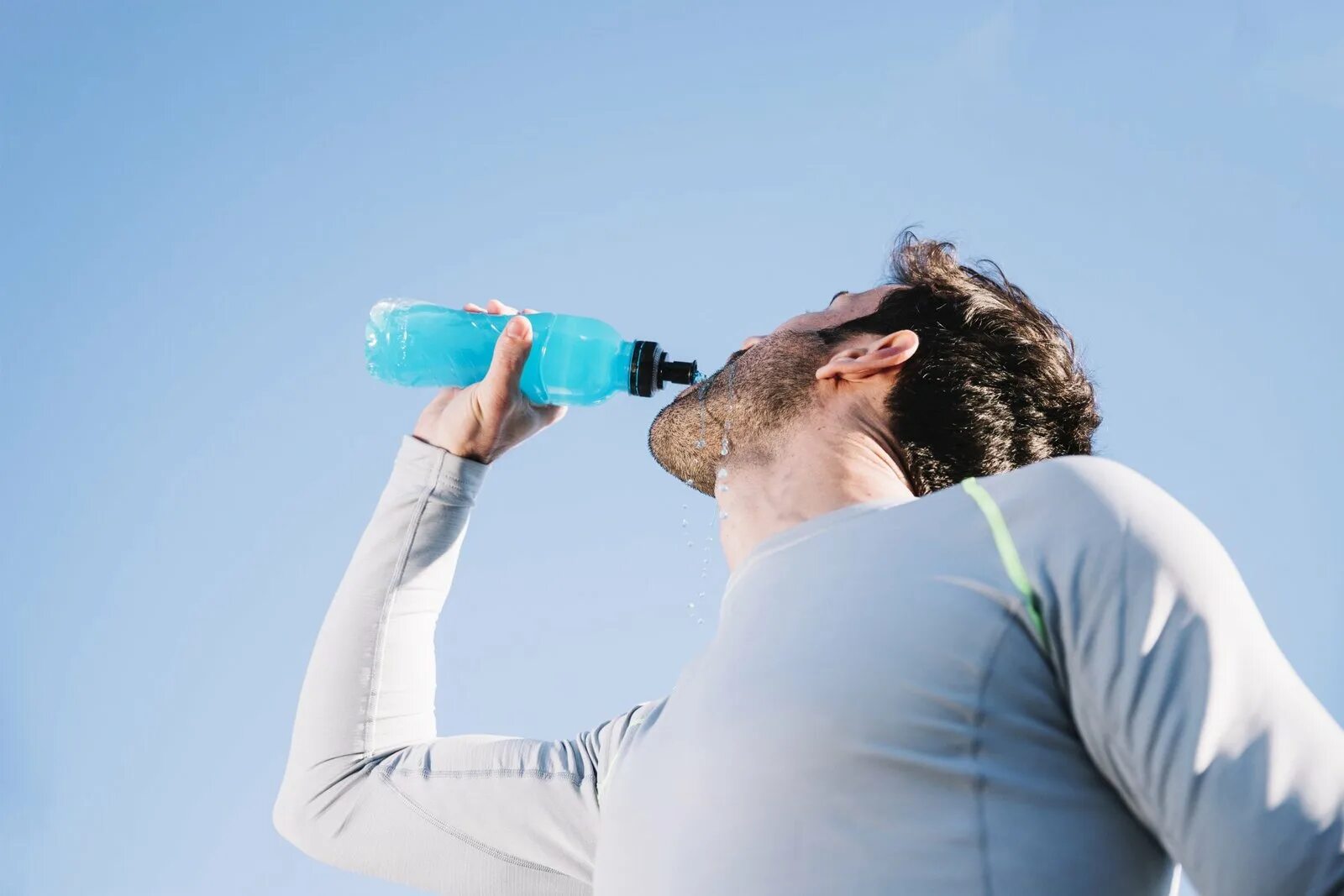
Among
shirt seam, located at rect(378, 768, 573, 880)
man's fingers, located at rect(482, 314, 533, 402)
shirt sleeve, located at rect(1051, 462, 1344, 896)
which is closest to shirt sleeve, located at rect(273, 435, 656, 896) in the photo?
shirt seam, located at rect(378, 768, 573, 880)

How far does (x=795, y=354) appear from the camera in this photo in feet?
7.00

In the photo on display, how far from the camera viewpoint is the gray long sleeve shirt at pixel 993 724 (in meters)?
1.05

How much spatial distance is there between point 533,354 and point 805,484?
0.85 metres

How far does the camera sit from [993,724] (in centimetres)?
118

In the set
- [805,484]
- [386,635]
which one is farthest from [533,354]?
[805,484]

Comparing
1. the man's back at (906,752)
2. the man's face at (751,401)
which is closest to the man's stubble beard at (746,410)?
the man's face at (751,401)

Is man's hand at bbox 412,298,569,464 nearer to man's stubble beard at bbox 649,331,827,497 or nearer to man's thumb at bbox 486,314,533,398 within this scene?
man's thumb at bbox 486,314,533,398

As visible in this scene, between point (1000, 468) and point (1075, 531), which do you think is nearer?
point (1075, 531)

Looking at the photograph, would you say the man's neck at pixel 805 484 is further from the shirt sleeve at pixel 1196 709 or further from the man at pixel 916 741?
the shirt sleeve at pixel 1196 709

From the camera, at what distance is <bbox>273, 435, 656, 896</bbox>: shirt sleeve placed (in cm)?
188

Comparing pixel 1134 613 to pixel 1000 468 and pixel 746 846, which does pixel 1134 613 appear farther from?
pixel 1000 468

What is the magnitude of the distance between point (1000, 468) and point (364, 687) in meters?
1.26

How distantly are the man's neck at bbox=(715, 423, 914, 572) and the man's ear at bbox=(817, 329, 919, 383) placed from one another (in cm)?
14

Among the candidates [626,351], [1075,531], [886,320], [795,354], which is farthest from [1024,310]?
[1075,531]
